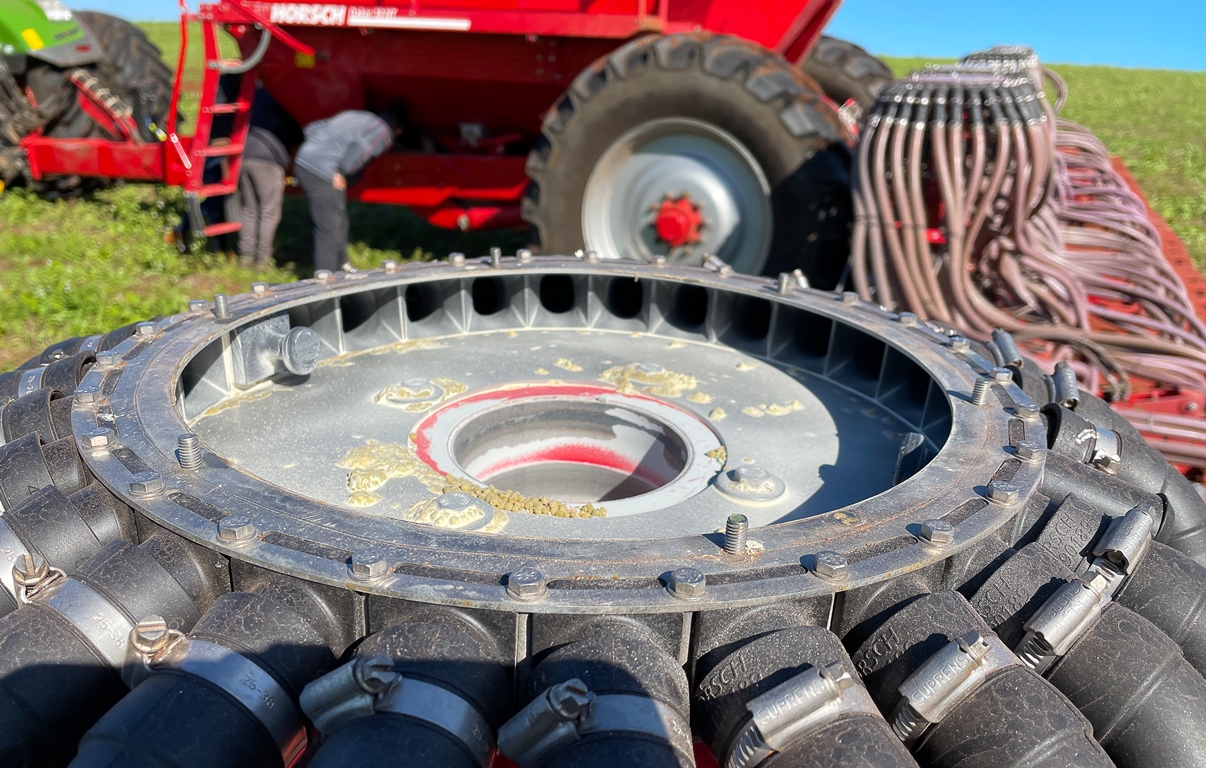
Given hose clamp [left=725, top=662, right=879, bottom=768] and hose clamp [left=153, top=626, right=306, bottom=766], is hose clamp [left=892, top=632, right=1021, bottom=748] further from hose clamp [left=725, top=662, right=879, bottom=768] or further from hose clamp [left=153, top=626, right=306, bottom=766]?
hose clamp [left=153, top=626, right=306, bottom=766]

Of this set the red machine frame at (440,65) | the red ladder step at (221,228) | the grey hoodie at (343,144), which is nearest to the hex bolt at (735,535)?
the red machine frame at (440,65)

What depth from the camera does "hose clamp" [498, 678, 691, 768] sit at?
1.42 m

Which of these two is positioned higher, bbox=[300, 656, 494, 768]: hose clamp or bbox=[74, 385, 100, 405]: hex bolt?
bbox=[74, 385, 100, 405]: hex bolt

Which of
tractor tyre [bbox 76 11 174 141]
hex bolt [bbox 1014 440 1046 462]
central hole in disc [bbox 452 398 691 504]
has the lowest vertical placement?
central hole in disc [bbox 452 398 691 504]

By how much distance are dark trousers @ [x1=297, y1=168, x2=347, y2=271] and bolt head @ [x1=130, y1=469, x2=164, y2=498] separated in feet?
15.5

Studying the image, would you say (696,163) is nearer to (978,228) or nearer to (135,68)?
(978,228)

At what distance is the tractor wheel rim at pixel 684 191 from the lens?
219 inches

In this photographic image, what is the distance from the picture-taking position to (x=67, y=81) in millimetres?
9141

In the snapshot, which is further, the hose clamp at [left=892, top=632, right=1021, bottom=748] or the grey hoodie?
the grey hoodie

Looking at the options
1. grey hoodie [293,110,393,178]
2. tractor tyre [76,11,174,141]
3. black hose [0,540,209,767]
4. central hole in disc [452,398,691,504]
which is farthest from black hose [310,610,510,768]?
tractor tyre [76,11,174,141]

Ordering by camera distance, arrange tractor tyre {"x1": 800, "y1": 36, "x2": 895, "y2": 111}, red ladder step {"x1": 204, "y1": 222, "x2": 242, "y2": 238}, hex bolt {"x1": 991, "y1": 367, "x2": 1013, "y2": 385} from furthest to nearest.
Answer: tractor tyre {"x1": 800, "y1": 36, "x2": 895, "y2": 111}
red ladder step {"x1": 204, "y1": 222, "x2": 242, "y2": 238}
hex bolt {"x1": 991, "y1": 367, "x2": 1013, "y2": 385}

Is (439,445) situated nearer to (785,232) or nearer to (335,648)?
(335,648)

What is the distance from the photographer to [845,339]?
3.24 meters

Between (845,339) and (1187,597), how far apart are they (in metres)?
1.45
